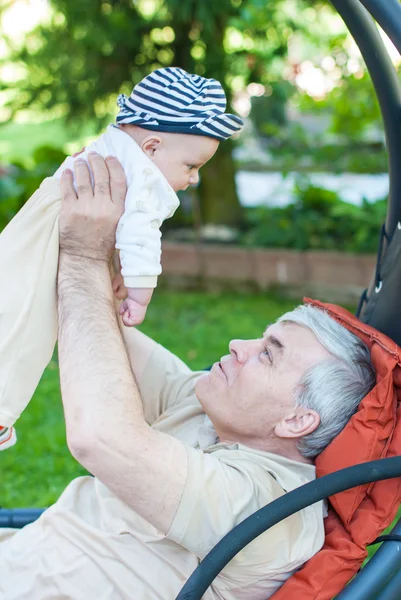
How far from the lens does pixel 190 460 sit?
4.85 ft

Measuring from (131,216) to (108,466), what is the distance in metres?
0.53

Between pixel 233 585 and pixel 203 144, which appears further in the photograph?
pixel 203 144

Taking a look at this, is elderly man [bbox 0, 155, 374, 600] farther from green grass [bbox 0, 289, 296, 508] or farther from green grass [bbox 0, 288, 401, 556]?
green grass [bbox 0, 289, 296, 508]

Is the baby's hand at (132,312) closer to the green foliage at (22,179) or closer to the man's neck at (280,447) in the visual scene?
the man's neck at (280,447)

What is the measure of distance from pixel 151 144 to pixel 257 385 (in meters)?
0.59

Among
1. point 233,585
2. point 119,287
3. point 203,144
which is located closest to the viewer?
point 233,585

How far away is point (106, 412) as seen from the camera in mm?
1416

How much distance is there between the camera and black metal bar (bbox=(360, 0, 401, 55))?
142 centimetres

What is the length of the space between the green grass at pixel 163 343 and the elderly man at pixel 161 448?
5.41 ft

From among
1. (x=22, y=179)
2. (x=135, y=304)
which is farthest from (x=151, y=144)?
(x=22, y=179)

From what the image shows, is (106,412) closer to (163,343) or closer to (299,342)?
(299,342)

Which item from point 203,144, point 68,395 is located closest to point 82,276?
point 68,395

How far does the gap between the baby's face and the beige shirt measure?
0.60m

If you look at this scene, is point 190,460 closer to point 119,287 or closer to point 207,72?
point 119,287
